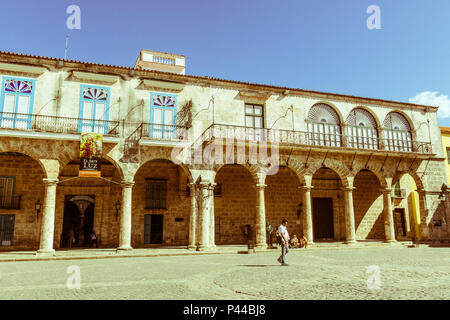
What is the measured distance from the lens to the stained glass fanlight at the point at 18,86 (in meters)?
15.0

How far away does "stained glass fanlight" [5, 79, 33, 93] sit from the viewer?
49.1 ft

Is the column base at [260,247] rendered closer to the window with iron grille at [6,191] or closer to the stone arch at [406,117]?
the stone arch at [406,117]

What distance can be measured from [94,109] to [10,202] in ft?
21.1

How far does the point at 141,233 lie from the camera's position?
18766 mm

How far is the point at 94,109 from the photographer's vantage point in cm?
1605


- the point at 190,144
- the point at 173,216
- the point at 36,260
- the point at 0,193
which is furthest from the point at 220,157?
the point at 0,193

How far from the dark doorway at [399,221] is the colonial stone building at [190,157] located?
3.02 feet

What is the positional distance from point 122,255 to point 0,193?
7.70 m

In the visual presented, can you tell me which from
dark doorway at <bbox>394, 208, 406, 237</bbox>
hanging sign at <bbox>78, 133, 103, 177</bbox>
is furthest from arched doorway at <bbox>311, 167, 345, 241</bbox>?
hanging sign at <bbox>78, 133, 103, 177</bbox>

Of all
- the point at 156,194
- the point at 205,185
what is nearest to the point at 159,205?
the point at 156,194

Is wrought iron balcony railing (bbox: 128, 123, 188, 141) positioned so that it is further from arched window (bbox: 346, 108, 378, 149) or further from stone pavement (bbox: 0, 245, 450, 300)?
arched window (bbox: 346, 108, 378, 149)

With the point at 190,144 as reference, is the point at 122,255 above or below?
below

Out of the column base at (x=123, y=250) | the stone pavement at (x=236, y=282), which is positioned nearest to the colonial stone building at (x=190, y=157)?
the column base at (x=123, y=250)
